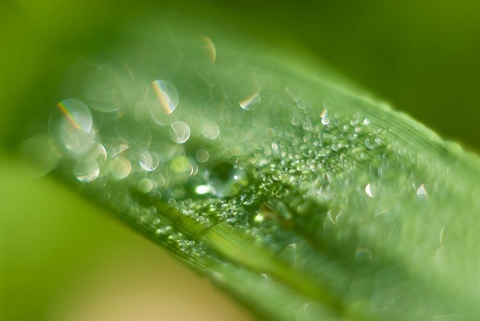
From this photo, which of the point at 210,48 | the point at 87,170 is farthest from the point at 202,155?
the point at 210,48

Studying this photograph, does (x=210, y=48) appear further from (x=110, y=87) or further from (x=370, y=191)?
(x=370, y=191)

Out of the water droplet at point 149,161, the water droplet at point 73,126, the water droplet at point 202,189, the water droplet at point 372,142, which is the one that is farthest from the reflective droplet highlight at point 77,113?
the water droplet at point 372,142

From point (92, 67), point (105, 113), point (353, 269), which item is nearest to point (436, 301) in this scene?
point (353, 269)

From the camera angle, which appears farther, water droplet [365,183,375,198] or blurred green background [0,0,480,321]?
blurred green background [0,0,480,321]

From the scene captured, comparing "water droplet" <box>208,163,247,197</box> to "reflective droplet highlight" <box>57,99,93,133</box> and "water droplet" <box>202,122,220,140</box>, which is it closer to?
"water droplet" <box>202,122,220,140</box>

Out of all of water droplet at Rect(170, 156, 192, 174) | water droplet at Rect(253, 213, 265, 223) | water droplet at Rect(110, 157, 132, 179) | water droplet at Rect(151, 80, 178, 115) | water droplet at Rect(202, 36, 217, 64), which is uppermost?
water droplet at Rect(202, 36, 217, 64)

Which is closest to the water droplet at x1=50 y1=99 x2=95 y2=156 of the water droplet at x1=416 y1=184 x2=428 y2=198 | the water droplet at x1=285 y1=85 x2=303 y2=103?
the water droplet at x1=285 y1=85 x2=303 y2=103

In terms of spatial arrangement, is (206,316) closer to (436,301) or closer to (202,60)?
(202,60)
